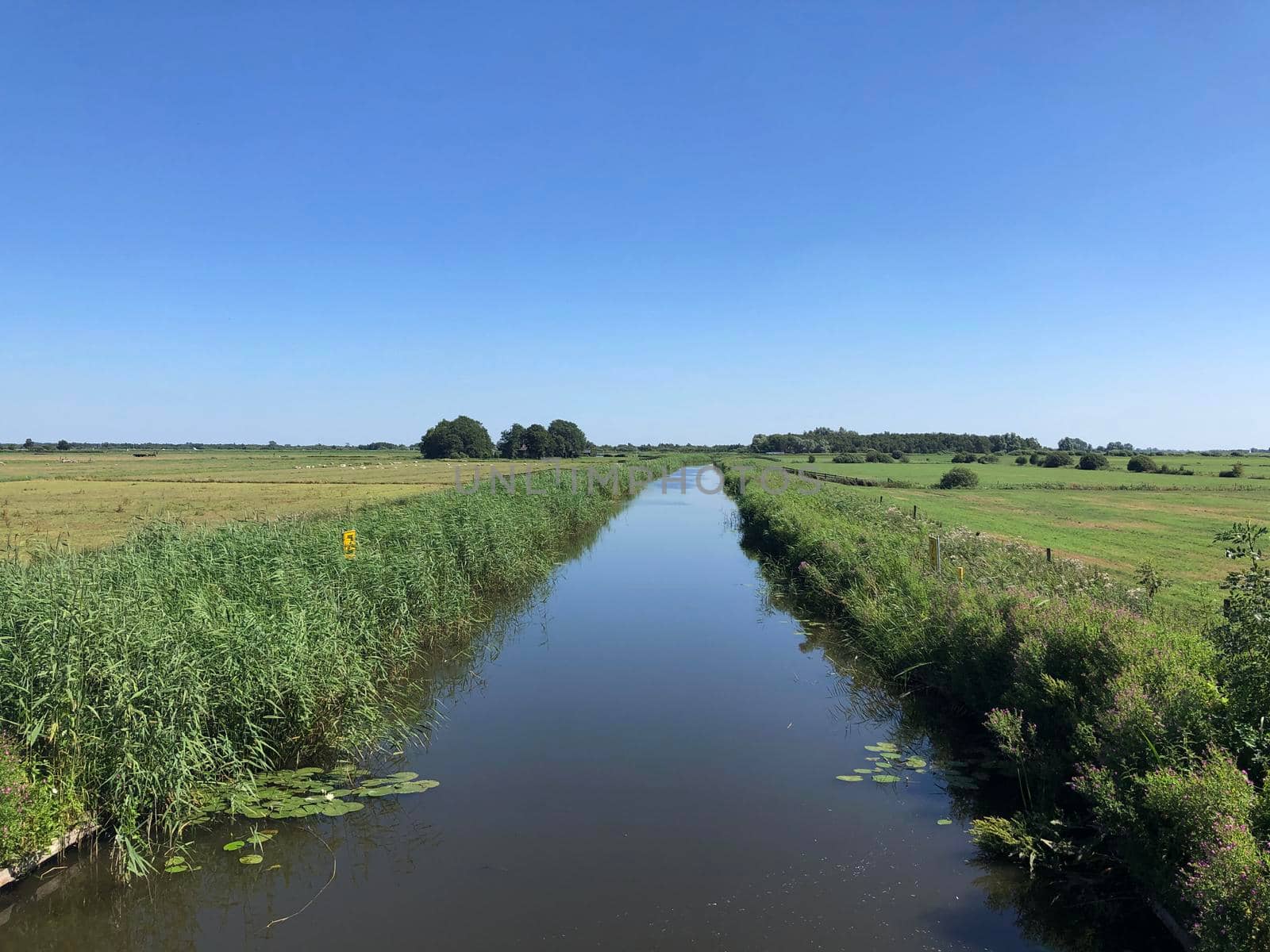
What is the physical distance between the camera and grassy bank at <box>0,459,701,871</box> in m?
5.42

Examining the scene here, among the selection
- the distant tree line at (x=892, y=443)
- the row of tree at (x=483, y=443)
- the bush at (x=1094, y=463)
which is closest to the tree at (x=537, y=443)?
the row of tree at (x=483, y=443)

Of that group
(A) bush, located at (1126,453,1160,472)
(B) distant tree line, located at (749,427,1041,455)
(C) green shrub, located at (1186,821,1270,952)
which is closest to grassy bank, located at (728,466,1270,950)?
(C) green shrub, located at (1186,821,1270,952)

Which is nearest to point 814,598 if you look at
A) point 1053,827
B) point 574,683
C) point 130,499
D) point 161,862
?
point 574,683

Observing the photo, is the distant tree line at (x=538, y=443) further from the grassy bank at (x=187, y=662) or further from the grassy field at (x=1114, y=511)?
the grassy bank at (x=187, y=662)

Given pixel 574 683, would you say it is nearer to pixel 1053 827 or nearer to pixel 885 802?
pixel 885 802

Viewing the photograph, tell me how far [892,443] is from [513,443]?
Result: 68759 mm

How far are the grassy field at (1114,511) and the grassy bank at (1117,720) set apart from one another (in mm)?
4760

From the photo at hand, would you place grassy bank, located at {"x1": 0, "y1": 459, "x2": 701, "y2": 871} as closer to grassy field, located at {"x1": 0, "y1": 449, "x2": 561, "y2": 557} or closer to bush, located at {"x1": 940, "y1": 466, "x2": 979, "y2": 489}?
grassy field, located at {"x1": 0, "y1": 449, "x2": 561, "y2": 557}

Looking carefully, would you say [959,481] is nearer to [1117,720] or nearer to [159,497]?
[1117,720]

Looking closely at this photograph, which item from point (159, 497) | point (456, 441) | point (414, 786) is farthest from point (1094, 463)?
point (456, 441)

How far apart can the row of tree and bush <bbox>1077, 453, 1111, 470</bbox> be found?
77871 millimetres

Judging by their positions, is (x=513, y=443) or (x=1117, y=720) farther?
(x=513, y=443)

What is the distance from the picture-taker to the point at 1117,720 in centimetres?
495

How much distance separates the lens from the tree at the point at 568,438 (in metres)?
129
